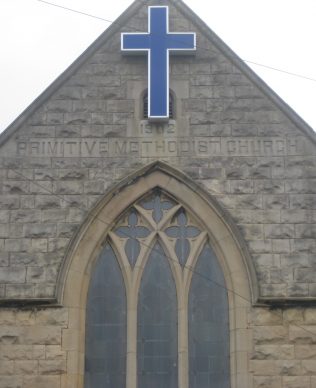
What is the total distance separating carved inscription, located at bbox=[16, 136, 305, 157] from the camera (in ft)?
54.1

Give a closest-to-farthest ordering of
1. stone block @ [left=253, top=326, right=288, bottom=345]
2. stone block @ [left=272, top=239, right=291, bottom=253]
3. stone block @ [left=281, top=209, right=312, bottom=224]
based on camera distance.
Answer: stone block @ [left=253, top=326, right=288, bottom=345] → stone block @ [left=272, top=239, right=291, bottom=253] → stone block @ [left=281, top=209, right=312, bottom=224]

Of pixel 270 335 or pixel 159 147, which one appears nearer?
pixel 270 335

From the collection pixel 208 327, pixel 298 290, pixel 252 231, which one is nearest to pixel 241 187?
pixel 252 231

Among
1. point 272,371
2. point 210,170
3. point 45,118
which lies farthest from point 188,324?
point 45,118

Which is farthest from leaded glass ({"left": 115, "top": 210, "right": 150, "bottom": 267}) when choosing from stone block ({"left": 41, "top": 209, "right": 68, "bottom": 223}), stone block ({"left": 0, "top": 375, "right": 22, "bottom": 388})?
stone block ({"left": 0, "top": 375, "right": 22, "bottom": 388})

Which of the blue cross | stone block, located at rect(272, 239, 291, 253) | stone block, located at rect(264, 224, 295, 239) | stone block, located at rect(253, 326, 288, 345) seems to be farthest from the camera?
the blue cross

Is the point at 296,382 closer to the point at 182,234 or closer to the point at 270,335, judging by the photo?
the point at 270,335

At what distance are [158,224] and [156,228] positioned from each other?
84 millimetres

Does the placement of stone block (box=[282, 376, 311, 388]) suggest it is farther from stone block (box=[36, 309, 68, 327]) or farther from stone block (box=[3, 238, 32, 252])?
stone block (box=[3, 238, 32, 252])

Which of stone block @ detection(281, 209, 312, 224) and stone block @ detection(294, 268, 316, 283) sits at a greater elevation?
stone block @ detection(281, 209, 312, 224)

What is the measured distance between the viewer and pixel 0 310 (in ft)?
50.7

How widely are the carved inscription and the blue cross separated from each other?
2.65ft

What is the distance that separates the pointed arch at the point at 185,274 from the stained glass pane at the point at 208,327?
0.14 m

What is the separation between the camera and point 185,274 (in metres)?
16.0
